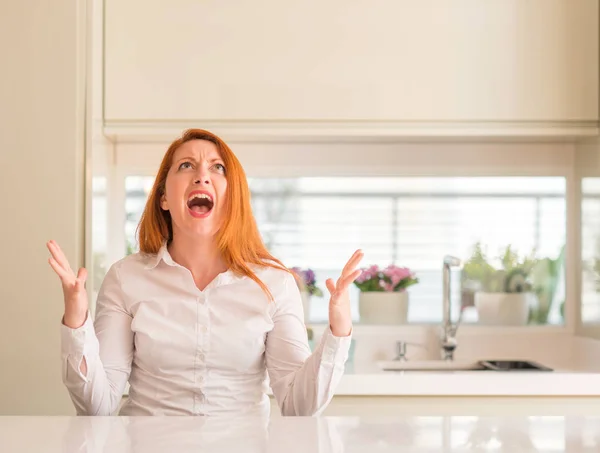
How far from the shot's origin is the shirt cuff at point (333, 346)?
58.7 inches

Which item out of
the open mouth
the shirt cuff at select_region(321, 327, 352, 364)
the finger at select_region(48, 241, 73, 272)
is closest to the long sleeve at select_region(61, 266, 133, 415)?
the finger at select_region(48, 241, 73, 272)

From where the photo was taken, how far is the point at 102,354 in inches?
63.4

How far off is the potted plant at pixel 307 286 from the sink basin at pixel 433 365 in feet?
1.13

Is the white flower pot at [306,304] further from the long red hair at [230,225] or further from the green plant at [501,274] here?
the long red hair at [230,225]

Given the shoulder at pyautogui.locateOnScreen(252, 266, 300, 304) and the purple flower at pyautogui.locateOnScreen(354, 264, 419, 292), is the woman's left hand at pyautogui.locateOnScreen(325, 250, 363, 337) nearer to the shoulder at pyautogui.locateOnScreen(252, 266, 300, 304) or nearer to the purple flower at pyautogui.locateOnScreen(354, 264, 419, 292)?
the shoulder at pyautogui.locateOnScreen(252, 266, 300, 304)

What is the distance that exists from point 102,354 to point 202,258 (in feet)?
0.96

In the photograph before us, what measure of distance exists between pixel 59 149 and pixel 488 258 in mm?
1642

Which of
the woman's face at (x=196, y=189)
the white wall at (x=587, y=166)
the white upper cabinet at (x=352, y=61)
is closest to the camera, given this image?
the woman's face at (x=196, y=189)

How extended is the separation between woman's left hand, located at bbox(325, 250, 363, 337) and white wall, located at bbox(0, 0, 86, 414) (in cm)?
118

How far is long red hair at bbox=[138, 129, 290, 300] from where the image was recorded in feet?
5.60

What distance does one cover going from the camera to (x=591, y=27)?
2627 mm

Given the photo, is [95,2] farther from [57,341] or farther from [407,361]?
[407,361]

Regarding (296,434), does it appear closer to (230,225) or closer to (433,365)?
(230,225)

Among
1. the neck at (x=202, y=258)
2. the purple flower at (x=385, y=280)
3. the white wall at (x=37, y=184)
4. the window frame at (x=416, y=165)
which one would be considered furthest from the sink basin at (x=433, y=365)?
the neck at (x=202, y=258)
